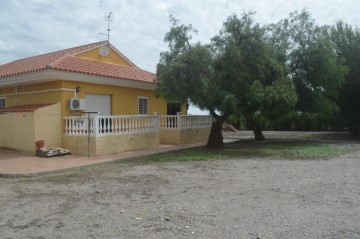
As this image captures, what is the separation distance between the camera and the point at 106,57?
1917 centimetres

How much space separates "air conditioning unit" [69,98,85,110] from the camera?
1444 centimetres

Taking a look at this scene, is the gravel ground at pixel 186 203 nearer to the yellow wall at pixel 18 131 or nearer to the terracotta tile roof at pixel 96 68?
the yellow wall at pixel 18 131

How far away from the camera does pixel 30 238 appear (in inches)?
191

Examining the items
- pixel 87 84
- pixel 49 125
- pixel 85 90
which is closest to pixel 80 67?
pixel 87 84

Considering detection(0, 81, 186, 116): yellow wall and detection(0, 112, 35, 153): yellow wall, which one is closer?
detection(0, 112, 35, 153): yellow wall

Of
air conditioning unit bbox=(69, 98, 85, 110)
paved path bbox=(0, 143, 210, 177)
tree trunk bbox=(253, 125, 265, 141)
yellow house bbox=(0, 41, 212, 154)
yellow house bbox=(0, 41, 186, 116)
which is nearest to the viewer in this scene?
paved path bbox=(0, 143, 210, 177)

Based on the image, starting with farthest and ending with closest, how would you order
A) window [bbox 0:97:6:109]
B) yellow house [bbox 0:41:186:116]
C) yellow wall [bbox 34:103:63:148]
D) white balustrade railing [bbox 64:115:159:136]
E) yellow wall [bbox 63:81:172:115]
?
1. window [bbox 0:97:6:109]
2. yellow wall [bbox 63:81:172:115]
3. yellow house [bbox 0:41:186:116]
4. yellow wall [bbox 34:103:63:148]
5. white balustrade railing [bbox 64:115:159:136]

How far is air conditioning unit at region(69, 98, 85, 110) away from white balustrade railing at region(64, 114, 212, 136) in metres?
0.49

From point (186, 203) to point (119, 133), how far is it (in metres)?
A: 8.27

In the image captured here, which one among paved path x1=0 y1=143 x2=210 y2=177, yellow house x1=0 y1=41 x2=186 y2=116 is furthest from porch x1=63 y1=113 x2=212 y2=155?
yellow house x1=0 y1=41 x2=186 y2=116

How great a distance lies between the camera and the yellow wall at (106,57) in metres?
18.0

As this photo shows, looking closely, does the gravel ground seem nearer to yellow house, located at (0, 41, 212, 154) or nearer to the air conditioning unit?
yellow house, located at (0, 41, 212, 154)

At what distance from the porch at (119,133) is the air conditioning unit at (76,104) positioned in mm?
497

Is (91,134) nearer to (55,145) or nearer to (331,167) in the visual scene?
(55,145)
